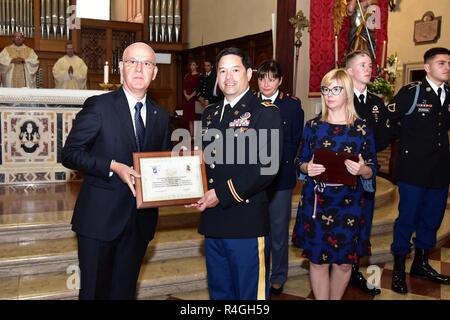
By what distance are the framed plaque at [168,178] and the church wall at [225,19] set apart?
540 cm

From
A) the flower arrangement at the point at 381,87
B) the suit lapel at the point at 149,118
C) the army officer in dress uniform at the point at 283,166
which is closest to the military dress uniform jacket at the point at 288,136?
A: the army officer in dress uniform at the point at 283,166

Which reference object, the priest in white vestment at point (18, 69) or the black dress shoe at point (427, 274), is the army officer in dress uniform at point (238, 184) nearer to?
the black dress shoe at point (427, 274)

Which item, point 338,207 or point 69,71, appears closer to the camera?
point 338,207

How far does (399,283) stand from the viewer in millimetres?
3295

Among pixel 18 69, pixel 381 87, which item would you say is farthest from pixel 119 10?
pixel 381 87

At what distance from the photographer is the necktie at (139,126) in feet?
6.64

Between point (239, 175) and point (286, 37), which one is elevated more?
point (286, 37)

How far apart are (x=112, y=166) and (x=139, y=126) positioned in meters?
0.23

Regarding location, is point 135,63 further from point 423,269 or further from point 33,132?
point 33,132

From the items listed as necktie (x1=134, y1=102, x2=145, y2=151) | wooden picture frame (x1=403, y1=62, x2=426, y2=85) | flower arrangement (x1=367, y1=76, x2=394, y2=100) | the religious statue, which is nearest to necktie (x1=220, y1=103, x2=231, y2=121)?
necktie (x1=134, y1=102, x2=145, y2=151)

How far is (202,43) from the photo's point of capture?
31.2ft

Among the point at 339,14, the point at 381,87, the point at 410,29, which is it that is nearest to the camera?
the point at 381,87

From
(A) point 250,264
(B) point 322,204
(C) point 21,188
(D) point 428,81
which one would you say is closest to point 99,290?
(A) point 250,264

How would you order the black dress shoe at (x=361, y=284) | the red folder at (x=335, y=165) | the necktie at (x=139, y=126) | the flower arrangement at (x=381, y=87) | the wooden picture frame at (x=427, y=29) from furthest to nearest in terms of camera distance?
the wooden picture frame at (x=427, y=29)
the flower arrangement at (x=381, y=87)
the black dress shoe at (x=361, y=284)
the red folder at (x=335, y=165)
the necktie at (x=139, y=126)
